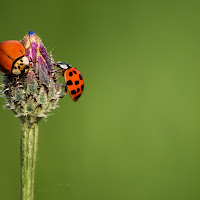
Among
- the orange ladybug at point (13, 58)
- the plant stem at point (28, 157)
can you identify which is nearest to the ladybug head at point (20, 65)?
the orange ladybug at point (13, 58)

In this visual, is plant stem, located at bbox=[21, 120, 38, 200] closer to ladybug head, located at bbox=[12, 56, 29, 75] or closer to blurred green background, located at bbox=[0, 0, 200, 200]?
ladybug head, located at bbox=[12, 56, 29, 75]

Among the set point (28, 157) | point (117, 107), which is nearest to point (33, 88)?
point (28, 157)

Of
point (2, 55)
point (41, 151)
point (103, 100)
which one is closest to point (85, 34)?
point (103, 100)

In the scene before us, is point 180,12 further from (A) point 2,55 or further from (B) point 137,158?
(A) point 2,55

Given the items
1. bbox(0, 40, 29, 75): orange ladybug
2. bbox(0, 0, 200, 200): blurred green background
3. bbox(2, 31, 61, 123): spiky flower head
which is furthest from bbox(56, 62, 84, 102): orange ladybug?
bbox(0, 0, 200, 200): blurred green background

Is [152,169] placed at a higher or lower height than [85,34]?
lower

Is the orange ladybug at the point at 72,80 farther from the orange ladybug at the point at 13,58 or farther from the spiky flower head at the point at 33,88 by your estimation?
the orange ladybug at the point at 13,58

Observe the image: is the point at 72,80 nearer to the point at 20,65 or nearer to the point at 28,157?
the point at 20,65

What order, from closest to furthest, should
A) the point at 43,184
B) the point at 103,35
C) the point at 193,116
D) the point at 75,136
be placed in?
1. the point at 43,184
2. the point at 75,136
3. the point at 193,116
4. the point at 103,35
